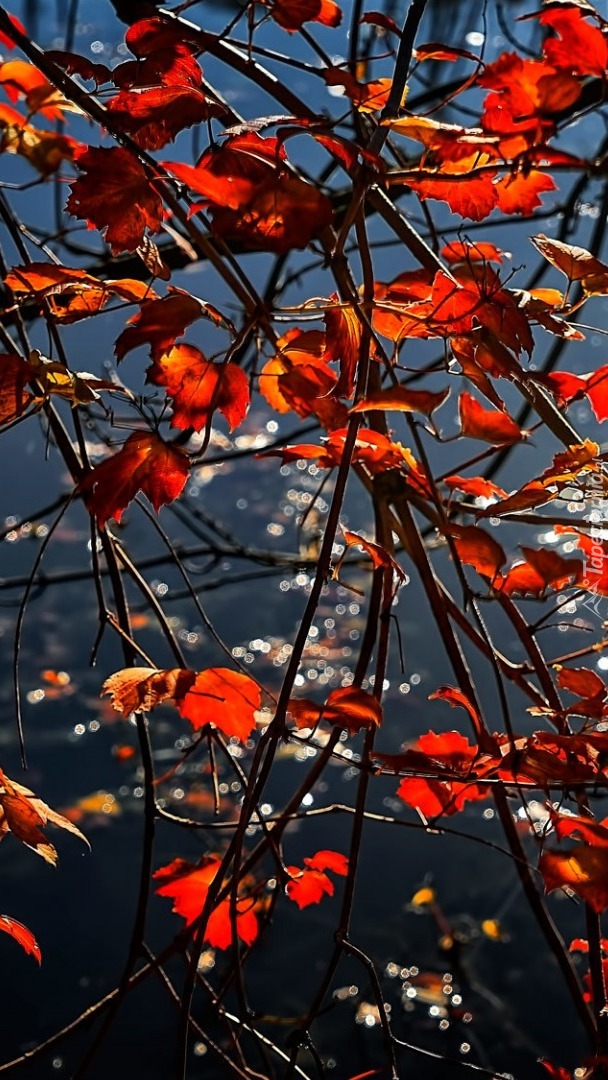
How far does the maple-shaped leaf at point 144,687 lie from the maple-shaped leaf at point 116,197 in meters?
0.39

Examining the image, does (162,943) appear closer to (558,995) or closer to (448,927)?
(448,927)

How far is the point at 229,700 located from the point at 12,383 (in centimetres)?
37

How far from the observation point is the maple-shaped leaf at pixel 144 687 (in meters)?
0.91

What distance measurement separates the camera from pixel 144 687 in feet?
3.05

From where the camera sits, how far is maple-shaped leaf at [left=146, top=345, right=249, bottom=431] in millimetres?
956

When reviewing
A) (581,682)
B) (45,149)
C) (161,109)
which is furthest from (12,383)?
(45,149)

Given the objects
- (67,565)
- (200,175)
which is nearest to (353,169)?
(200,175)

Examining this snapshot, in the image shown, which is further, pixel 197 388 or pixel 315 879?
pixel 315 879

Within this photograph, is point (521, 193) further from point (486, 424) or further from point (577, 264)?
point (486, 424)

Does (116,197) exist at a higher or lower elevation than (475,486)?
higher

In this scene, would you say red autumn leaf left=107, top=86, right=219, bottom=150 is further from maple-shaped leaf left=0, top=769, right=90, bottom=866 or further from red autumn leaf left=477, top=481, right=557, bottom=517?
maple-shaped leaf left=0, top=769, right=90, bottom=866

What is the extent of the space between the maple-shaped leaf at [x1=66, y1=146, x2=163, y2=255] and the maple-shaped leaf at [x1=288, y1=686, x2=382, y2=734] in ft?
1.45

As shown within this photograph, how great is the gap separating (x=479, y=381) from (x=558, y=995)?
2.33 metres

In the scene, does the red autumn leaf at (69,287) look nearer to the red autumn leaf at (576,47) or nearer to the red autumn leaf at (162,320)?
the red autumn leaf at (162,320)
